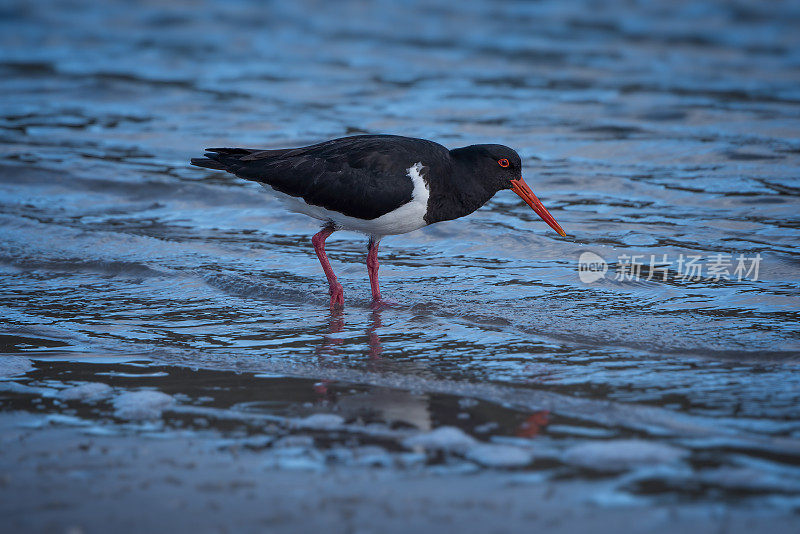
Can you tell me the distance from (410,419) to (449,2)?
1995cm

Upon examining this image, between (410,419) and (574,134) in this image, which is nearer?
(410,419)

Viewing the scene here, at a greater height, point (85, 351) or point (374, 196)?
point (374, 196)

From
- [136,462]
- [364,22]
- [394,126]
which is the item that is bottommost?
[136,462]

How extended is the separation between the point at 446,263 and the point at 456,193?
3.28 ft

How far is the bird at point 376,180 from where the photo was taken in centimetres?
599

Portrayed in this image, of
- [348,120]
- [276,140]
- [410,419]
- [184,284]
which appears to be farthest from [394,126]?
[410,419]

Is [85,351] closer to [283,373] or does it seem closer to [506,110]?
[283,373]

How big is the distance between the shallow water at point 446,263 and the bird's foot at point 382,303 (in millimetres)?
63

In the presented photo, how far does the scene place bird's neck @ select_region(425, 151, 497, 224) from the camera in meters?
6.14

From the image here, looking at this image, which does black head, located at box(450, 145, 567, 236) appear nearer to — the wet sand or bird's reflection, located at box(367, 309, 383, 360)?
bird's reflection, located at box(367, 309, 383, 360)

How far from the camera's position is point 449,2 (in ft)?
74.4

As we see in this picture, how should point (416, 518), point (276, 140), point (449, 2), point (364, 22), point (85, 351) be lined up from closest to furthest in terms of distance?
1. point (416, 518)
2. point (85, 351)
3. point (276, 140)
4. point (364, 22)
5. point (449, 2)

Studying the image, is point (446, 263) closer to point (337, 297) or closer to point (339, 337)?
point (337, 297)

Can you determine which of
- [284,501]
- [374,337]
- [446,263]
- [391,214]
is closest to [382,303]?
[391,214]
